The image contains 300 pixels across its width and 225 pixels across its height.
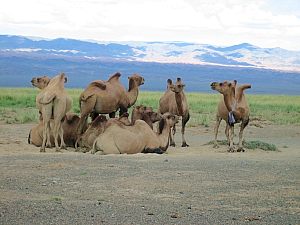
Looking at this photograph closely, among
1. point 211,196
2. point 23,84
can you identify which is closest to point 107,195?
point 211,196

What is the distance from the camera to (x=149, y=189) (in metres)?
10.4

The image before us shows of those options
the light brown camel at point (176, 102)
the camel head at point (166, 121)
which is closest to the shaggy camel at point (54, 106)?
the camel head at point (166, 121)

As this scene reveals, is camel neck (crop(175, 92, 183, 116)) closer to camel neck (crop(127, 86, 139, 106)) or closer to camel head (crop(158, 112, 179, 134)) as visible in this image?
camel neck (crop(127, 86, 139, 106))

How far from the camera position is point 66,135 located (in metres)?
17.8

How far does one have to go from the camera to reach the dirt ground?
841cm

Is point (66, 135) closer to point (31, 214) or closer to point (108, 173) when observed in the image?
point (108, 173)

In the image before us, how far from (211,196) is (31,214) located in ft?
8.85

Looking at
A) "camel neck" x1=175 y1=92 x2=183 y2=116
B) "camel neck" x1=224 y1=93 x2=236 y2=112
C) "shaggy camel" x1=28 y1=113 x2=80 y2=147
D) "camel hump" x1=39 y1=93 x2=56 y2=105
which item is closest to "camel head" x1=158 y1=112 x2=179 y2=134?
"camel neck" x1=224 y1=93 x2=236 y2=112

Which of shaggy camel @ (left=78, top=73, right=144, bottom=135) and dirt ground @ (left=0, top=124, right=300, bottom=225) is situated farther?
shaggy camel @ (left=78, top=73, right=144, bottom=135)

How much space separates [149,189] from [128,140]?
16.2 feet

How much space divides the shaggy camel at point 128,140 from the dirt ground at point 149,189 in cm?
48

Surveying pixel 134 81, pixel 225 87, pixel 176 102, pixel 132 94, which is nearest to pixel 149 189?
pixel 225 87

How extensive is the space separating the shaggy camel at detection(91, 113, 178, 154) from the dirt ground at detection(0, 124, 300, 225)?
1.57 ft

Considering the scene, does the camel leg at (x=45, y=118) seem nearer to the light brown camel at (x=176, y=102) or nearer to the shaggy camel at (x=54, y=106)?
Result: the shaggy camel at (x=54, y=106)
